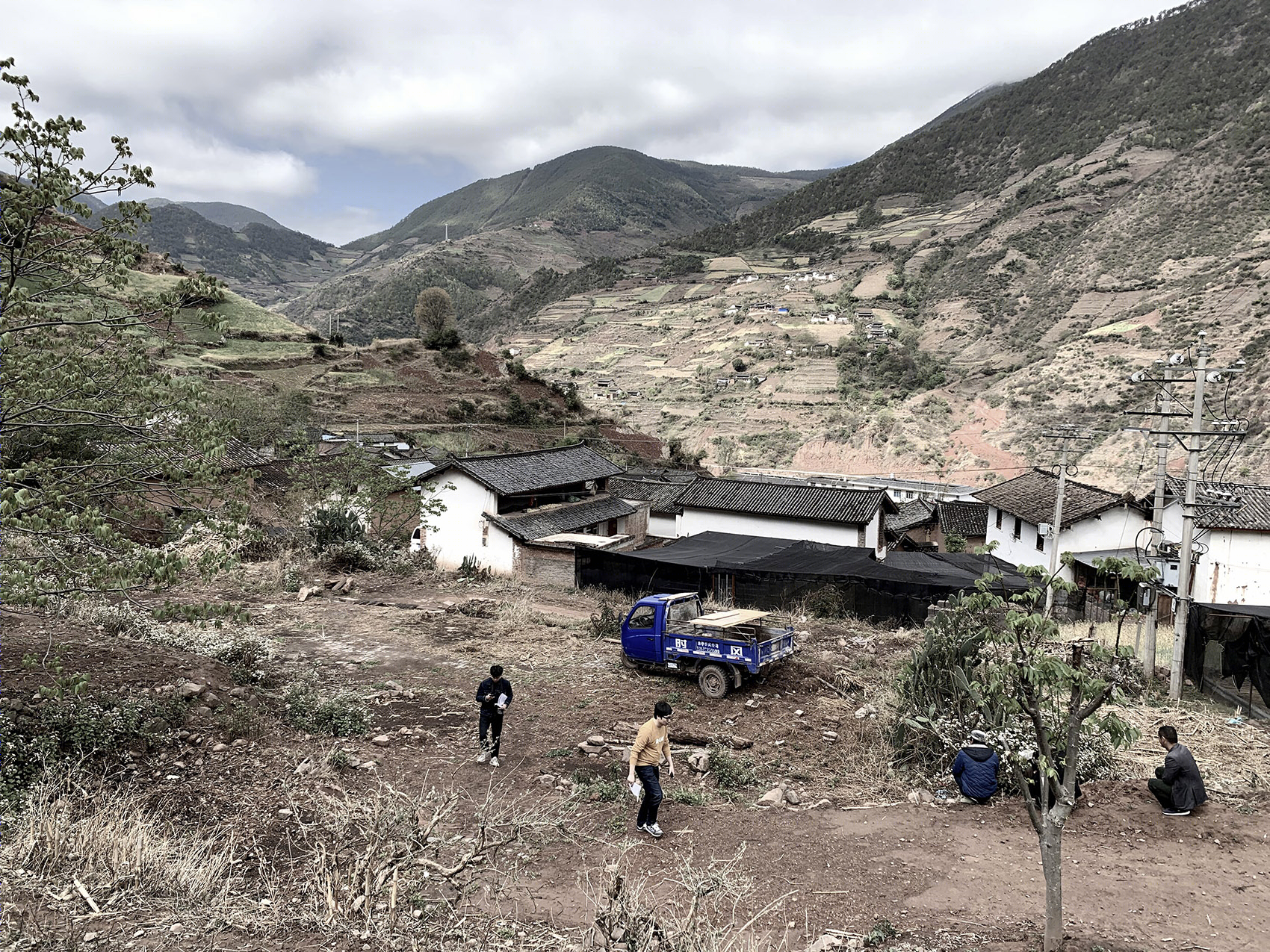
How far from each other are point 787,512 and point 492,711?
79.8 ft

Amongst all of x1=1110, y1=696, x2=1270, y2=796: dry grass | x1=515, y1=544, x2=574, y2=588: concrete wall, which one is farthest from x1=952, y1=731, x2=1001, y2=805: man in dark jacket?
x1=515, y1=544, x2=574, y2=588: concrete wall

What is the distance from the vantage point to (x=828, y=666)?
16.4m

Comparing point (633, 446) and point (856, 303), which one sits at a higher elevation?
point (856, 303)

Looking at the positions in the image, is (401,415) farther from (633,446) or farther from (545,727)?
(545,727)

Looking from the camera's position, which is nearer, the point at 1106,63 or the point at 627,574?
the point at 627,574

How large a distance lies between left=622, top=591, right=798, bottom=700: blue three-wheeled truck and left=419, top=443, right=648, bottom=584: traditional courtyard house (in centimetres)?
1198

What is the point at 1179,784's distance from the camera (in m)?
9.14

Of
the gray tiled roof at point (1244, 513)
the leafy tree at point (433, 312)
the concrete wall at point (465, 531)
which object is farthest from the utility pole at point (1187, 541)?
the leafy tree at point (433, 312)

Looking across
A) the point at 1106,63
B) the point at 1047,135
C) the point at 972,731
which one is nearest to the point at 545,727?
the point at 972,731

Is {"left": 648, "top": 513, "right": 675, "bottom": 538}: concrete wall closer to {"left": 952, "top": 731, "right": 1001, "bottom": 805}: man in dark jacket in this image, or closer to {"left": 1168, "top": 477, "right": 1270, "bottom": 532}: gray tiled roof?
{"left": 1168, "top": 477, "right": 1270, "bottom": 532}: gray tiled roof

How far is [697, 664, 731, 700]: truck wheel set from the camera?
1457cm

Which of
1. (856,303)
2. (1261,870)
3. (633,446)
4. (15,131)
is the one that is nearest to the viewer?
(15,131)

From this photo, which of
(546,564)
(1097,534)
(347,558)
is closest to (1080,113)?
(1097,534)

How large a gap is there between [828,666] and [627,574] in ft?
34.3
